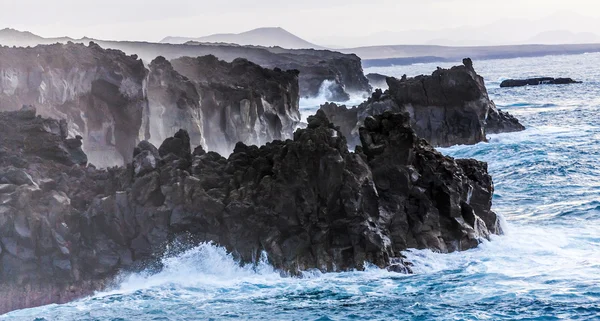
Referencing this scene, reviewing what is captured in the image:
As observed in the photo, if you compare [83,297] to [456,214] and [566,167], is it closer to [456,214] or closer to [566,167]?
[456,214]

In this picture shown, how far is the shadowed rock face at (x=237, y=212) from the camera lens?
29.8 m

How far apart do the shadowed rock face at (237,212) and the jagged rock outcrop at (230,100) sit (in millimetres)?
19177

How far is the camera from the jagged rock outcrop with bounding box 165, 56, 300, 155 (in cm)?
5369

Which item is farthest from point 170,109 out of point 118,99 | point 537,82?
point 537,82

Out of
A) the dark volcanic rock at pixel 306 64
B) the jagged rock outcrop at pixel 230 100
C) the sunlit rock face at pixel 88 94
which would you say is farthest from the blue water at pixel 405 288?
the dark volcanic rock at pixel 306 64

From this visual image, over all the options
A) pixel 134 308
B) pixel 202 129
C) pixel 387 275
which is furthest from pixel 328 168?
pixel 202 129

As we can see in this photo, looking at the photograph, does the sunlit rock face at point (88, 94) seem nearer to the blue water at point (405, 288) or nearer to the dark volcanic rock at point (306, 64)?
the blue water at point (405, 288)

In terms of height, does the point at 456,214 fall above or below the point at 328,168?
below

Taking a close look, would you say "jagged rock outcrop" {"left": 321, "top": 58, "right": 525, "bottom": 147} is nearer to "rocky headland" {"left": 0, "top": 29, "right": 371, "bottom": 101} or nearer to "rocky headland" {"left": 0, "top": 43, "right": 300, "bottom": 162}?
"rocky headland" {"left": 0, "top": 43, "right": 300, "bottom": 162}

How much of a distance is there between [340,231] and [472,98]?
36.3m

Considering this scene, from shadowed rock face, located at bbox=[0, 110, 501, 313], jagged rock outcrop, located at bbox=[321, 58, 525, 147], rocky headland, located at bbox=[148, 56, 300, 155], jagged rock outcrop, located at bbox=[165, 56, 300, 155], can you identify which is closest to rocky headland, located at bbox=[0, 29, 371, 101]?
jagged rock outcrop, located at bbox=[165, 56, 300, 155]

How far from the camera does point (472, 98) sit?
64.6 meters

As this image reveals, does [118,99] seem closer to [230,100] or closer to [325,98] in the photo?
[230,100]

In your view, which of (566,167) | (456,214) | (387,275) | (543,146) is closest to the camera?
(387,275)
